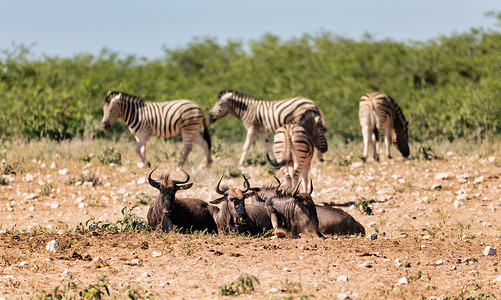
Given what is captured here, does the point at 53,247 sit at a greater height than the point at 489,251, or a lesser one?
greater

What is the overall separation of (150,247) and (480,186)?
7.51 m

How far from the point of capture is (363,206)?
12.0m

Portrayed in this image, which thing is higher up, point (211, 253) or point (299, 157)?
point (299, 157)

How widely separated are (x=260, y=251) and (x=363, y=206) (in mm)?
4262

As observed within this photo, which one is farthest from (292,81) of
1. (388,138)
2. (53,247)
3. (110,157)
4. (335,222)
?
(53,247)

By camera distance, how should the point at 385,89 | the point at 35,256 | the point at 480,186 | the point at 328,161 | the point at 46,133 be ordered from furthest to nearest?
the point at 385,89 < the point at 46,133 < the point at 328,161 < the point at 480,186 < the point at 35,256

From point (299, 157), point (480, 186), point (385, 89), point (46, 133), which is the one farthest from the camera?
point (385, 89)

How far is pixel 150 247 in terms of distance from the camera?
8.19 metres

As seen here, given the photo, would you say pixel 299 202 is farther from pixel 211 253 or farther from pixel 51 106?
pixel 51 106

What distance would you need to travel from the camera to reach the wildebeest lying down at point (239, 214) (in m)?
9.32

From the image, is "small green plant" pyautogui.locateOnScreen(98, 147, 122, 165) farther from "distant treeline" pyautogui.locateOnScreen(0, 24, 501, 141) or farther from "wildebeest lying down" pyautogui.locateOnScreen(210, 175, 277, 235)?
"wildebeest lying down" pyautogui.locateOnScreen(210, 175, 277, 235)

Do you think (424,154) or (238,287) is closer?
(238,287)

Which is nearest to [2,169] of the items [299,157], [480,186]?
[299,157]

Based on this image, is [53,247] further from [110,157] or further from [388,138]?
[388,138]
